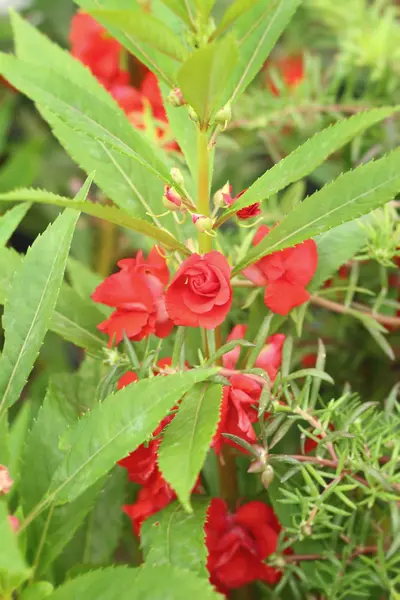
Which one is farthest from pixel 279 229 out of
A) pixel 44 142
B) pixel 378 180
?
pixel 44 142

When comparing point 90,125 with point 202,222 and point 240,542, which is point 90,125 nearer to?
point 202,222

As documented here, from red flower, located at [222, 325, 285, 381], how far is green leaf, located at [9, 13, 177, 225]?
0.35 feet

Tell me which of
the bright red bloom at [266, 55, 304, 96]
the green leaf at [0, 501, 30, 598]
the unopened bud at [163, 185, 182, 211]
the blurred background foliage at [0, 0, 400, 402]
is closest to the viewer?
the green leaf at [0, 501, 30, 598]

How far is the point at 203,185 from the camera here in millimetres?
394

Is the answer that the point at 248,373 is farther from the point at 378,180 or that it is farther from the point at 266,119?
the point at 266,119

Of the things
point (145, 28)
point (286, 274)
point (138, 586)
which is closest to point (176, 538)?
point (138, 586)

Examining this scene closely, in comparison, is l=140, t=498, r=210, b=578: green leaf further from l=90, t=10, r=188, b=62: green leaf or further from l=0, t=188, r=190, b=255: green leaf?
l=90, t=10, r=188, b=62: green leaf

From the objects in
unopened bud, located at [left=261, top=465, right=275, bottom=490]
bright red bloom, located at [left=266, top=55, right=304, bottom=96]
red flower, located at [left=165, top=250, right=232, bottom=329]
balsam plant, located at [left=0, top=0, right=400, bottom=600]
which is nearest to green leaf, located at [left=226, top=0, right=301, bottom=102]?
balsam plant, located at [left=0, top=0, right=400, bottom=600]

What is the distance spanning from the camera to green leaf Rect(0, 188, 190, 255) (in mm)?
326

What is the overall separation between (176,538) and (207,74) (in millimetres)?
251

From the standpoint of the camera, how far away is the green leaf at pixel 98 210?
1.07 ft

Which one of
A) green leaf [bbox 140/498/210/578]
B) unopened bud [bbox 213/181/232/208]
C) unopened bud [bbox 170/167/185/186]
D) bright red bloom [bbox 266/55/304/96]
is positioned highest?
unopened bud [bbox 170/167/185/186]

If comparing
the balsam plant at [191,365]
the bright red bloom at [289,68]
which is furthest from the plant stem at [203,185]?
the bright red bloom at [289,68]

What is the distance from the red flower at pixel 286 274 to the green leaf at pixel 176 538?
135mm
